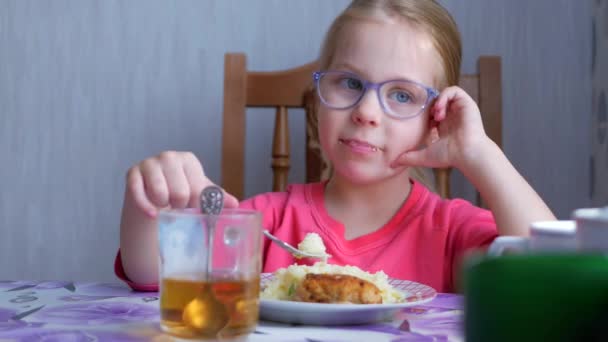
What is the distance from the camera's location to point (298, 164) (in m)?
1.78

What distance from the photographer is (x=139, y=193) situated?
26.8 inches

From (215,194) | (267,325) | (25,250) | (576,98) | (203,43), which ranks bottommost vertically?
(25,250)

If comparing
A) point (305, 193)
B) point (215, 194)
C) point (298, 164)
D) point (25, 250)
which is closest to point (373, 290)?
point (215, 194)

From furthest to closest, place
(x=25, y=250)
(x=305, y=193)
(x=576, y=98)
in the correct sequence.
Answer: (x=25, y=250)
(x=576, y=98)
(x=305, y=193)

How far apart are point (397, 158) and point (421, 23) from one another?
0.26 m

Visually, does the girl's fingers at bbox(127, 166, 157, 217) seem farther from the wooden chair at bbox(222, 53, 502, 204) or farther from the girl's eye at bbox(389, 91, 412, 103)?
the wooden chair at bbox(222, 53, 502, 204)

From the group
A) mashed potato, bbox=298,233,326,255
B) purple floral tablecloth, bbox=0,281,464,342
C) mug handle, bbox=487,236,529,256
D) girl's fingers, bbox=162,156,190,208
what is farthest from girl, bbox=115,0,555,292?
mug handle, bbox=487,236,529,256

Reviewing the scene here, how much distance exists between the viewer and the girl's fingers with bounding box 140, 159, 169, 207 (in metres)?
0.68

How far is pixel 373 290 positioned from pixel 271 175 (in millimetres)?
1177

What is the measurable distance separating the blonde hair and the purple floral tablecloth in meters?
0.58

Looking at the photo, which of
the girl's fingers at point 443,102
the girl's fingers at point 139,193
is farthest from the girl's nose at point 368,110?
the girl's fingers at point 139,193

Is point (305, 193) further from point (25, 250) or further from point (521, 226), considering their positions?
point (25, 250)

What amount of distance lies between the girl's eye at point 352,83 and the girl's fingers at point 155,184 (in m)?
0.53

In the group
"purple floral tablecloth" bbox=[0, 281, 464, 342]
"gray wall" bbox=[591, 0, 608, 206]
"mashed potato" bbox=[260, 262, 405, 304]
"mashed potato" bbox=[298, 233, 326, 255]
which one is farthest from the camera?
"gray wall" bbox=[591, 0, 608, 206]
